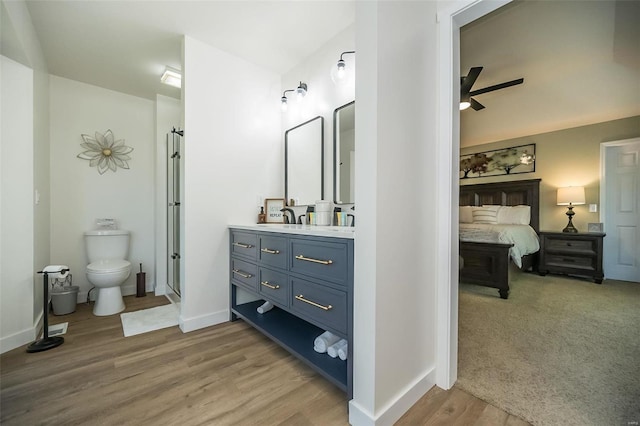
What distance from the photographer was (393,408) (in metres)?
1.21

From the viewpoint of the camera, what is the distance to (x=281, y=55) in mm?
2445

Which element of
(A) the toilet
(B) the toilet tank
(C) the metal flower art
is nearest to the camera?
(A) the toilet

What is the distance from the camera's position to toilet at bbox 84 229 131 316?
248cm

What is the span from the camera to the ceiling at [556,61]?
219 cm

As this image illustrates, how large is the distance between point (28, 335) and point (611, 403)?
3.73 meters

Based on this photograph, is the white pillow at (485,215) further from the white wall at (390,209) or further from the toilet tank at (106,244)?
the toilet tank at (106,244)

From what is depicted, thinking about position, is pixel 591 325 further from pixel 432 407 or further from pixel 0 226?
pixel 0 226

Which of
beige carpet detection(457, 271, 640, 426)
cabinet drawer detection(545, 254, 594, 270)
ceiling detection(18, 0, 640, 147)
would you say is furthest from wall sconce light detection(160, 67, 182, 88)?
cabinet drawer detection(545, 254, 594, 270)

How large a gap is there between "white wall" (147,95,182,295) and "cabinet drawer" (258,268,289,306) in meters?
1.93

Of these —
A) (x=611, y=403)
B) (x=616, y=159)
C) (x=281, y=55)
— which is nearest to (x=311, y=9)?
(x=281, y=55)

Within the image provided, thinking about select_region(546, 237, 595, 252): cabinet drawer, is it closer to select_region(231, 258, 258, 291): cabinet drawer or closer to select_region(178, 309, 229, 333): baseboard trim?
select_region(231, 258, 258, 291): cabinet drawer

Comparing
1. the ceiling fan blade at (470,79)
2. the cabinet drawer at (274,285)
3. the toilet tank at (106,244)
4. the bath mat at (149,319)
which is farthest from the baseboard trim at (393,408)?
the toilet tank at (106,244)

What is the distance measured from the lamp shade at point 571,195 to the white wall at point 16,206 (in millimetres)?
6628

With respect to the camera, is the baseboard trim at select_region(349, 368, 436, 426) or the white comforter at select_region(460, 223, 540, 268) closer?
the baseboard trim at select_region(349, 368, 436, 426)
